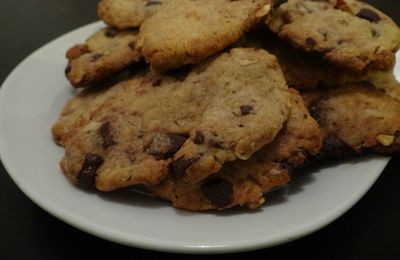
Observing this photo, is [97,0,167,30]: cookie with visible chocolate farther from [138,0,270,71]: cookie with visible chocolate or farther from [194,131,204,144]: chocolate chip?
[194,131,204,144]: chocolate chip

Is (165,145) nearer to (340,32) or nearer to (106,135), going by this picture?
(106,135)

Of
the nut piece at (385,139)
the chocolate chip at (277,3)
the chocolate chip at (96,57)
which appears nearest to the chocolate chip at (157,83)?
the chocolate chip at (96,57)

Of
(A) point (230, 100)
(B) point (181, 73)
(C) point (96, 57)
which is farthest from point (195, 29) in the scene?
(C) point (96, 57)

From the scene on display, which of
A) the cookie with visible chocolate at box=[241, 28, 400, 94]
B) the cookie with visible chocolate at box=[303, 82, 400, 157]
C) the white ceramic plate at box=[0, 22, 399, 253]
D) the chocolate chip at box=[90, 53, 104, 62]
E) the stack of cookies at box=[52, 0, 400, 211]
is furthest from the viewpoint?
the chocolate chip at box=[90, 53, 104, 62]

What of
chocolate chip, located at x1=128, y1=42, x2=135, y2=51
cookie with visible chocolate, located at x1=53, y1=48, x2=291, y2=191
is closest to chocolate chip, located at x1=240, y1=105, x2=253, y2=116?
cookie with visible chocolate, located at x1=53, y1=48, x2=291, y2=191

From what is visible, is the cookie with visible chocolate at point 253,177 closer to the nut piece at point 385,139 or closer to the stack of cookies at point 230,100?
the stack of cookies at point 230,100

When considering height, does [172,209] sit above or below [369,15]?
below

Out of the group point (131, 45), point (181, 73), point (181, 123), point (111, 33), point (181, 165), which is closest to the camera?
point (181, 165)
